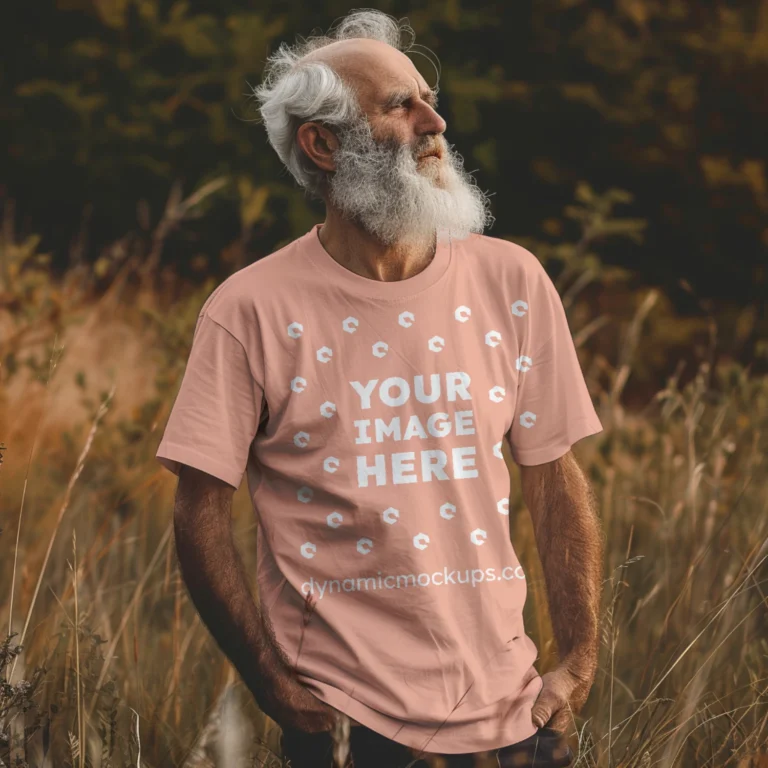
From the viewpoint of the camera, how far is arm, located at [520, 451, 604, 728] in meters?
2.16

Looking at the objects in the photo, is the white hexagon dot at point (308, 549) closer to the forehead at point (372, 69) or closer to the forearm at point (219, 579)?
the forearm at point (219, 579)

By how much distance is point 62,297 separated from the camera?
426 centimetres

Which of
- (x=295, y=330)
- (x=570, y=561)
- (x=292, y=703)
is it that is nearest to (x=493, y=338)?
(x=295, y=330)

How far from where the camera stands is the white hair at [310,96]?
213cm

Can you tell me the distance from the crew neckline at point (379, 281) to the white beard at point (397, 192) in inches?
2.8

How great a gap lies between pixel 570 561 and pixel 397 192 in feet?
2.44

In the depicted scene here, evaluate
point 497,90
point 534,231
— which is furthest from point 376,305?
point 534,231

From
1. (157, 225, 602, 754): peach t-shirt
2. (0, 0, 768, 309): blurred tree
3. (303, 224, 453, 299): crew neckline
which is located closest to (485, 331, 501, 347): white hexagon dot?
(157, 225, 602, 754): peach t-shirt

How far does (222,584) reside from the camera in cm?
203

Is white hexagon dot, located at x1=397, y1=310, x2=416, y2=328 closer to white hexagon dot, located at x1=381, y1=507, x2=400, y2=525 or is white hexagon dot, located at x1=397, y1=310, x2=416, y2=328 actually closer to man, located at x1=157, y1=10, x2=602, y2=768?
man, located at x1=157, y1=10, x2=602, y2=768

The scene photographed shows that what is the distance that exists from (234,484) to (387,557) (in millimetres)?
290

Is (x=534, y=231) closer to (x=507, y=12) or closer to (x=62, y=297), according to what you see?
(x=507, y=12)

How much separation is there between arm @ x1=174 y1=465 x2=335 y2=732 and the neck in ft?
1.48

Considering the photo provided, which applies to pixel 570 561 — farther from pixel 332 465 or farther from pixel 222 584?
pixel 222 584
